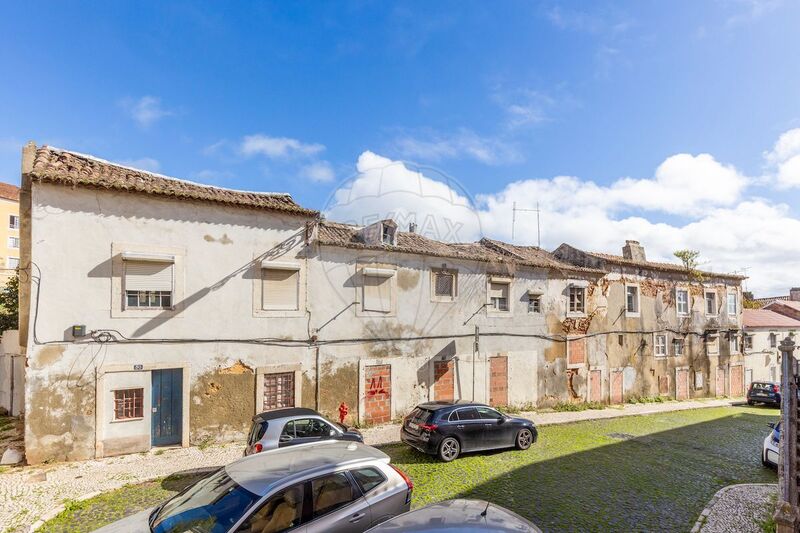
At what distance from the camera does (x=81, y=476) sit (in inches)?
385

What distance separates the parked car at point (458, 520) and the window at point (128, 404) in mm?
9900

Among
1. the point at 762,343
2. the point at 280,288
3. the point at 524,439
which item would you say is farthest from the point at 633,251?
the point at 280,288

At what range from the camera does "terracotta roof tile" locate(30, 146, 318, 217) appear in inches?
436

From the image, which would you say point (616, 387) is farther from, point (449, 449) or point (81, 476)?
point (81, 476)

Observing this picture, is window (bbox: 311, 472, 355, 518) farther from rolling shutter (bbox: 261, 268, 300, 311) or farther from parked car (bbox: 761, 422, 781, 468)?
parked car (bbox: 761, 422, 781, 468)

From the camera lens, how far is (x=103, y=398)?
1126 cm

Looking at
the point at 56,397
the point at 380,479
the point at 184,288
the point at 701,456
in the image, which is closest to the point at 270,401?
the point at 184,288

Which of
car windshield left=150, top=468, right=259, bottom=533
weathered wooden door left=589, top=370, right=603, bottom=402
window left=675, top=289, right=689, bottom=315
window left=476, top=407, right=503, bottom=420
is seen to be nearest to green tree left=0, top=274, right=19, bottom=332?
car windshield left=150, top=468, right=259, bottom=533

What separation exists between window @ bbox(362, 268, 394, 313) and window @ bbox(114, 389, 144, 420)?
739cm

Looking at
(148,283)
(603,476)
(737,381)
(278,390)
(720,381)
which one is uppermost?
(148,283)

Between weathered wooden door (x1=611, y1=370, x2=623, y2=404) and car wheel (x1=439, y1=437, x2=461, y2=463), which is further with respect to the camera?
weathered wooden door (x1=611, y1=370, x2=623, y2=404)

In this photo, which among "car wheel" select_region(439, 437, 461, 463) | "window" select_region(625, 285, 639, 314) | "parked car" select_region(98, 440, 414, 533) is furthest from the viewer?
"window" select_region(625, 285, 639, 314)

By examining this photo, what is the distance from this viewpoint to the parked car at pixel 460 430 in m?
10.9

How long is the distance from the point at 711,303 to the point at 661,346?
6032 mm
